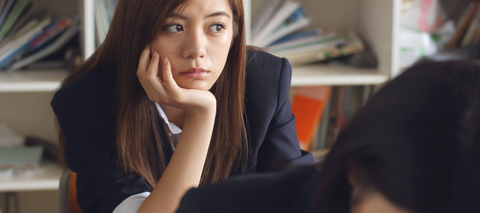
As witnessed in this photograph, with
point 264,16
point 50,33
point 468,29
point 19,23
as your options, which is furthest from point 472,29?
point 19,23

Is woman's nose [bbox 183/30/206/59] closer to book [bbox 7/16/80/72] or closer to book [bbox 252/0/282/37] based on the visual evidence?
book [bbox 252/0/282/37]

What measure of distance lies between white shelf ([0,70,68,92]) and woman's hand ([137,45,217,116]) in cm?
65

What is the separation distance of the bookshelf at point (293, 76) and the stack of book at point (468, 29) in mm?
346

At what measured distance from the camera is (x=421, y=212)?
1.43 ft

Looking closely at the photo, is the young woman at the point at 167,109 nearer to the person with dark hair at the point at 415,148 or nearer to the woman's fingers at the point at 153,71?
the woman's fingers at the point at 153,71

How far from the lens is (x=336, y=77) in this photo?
1595mm

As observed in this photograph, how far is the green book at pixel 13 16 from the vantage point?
1.57m

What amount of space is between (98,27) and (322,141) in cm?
96

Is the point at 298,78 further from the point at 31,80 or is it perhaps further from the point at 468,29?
the point at 31,80

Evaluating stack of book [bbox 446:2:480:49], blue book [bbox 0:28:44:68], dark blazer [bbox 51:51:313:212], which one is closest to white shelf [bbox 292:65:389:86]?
stack of book [bbox 446:2:480:49]

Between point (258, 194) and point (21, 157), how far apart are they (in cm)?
138

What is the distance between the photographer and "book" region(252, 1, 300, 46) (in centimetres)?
168

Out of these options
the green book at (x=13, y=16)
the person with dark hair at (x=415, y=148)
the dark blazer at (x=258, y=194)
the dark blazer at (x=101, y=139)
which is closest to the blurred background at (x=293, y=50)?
the green book at (x=13, y=16)

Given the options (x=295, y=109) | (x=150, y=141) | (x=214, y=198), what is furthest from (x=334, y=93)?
(x=214, y=198)
